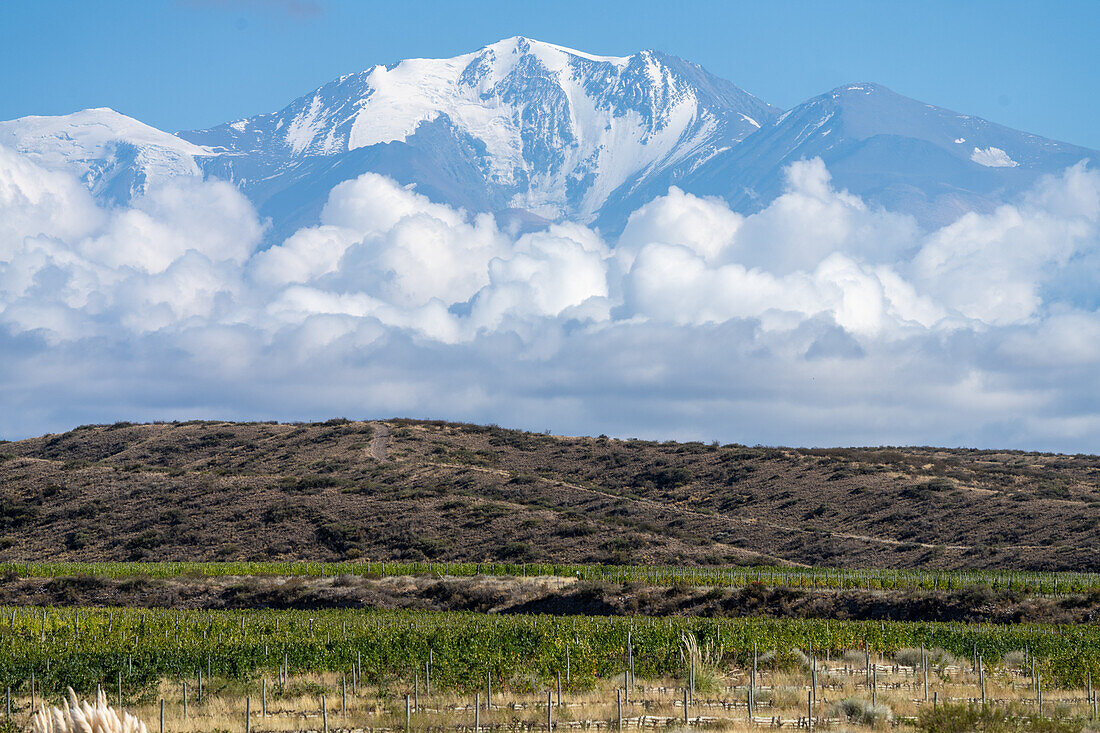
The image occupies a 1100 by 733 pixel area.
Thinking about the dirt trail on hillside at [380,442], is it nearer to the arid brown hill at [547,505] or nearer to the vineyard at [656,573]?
the arid brown hill at [547,505]

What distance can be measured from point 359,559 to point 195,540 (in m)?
14.9

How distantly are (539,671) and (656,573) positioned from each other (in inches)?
1478

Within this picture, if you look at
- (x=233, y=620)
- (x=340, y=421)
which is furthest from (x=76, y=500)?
(x=233, y=620)

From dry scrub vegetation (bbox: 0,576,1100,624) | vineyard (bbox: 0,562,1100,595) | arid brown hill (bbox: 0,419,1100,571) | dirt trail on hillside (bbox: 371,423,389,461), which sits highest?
dirt trail on hillside (bbox: 371,423,389,461)

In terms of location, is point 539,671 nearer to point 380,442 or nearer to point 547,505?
point 547,505

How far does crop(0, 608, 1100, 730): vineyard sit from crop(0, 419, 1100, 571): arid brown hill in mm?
37253

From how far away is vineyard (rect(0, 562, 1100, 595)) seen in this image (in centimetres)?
6750

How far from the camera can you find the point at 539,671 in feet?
132

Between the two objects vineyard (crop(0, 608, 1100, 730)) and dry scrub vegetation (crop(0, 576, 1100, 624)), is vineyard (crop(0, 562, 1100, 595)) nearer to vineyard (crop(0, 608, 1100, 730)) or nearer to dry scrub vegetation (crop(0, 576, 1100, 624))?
dry scrub vegetation (crop(0, 576, 1100, 624))

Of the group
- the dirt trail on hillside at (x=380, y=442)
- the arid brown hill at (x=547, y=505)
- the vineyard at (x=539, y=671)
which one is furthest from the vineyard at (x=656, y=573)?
the dirt trail on hillside at (x=380, y=442)

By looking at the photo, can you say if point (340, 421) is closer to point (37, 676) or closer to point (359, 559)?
point (359, 559)

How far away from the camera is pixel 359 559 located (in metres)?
93.1

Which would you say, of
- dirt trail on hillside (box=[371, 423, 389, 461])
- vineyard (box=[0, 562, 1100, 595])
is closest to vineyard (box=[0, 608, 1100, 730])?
vineyard (box=[0, 562, 1100, 595])

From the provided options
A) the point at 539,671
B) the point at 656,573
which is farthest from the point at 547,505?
the point at 539,671
